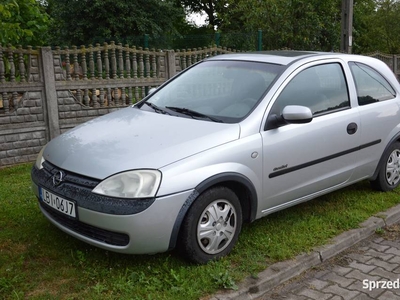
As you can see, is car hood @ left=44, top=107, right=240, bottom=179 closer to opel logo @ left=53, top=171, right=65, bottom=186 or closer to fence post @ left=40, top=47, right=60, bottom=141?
opel logo @ left=53, top=171, right=65, bottom=186

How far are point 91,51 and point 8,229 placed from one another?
13.5 ft

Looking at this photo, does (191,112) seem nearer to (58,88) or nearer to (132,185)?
(132,185)

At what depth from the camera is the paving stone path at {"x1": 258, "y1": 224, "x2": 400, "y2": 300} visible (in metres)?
3.34

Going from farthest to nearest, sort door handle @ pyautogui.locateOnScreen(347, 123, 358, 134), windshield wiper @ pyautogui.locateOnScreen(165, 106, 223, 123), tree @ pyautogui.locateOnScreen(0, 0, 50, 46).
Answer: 1. tree @ pyautogui.locateOnScreen(0, 0, 50, 46)
2. door handle @ pyautogui.locateOnScreen(347, 123, 358, 134)
3. windshield wiper @ pyautogui.locateOnScreen(165, 106, 223, 123)

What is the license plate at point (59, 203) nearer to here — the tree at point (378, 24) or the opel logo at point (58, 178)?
the opel logo at point (58, 178)

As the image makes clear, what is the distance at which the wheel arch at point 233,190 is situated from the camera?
3.27 m

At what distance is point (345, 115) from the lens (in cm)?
454

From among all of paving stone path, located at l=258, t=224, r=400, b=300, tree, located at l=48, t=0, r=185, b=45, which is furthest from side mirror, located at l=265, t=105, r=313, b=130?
tree, located at l=48, t=0, r=185, b=45

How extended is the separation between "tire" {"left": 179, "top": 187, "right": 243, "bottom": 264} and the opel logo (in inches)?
38.5

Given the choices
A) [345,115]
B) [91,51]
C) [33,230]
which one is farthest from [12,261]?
[91,51]

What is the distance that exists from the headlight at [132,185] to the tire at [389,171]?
122 inches

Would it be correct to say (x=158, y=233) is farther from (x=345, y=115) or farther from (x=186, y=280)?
(x=345, y=115)

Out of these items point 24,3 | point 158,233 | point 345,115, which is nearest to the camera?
point 158,233

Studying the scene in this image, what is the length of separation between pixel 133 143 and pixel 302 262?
166 cm
